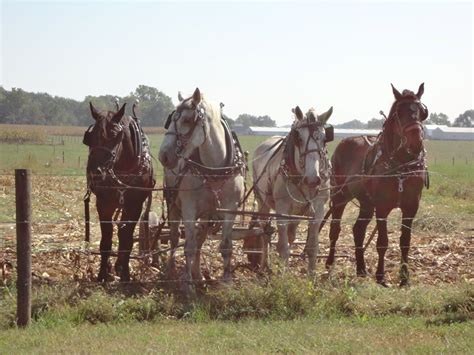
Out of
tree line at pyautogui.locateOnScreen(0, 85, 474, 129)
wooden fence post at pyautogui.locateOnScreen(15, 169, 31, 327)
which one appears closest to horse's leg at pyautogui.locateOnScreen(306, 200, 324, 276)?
wooden fence post at pyautogui.locateOnScreen(15, 169, 31, 327)

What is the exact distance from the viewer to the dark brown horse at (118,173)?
828 centimetres

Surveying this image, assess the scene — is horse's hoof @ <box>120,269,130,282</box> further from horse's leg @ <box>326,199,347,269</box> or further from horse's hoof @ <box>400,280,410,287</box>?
horse's hoof @ <box>400,280,410,287</box>

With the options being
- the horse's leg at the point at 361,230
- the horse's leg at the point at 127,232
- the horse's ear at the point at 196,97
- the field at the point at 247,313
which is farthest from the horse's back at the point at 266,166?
the horse's leg at the point at 127,232

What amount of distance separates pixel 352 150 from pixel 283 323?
4.31 meters

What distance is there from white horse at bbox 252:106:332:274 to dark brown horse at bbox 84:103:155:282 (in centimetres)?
164

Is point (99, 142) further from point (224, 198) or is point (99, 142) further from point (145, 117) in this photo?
Result: point (145, 117)

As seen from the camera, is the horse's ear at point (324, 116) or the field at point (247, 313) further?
the horse's ear at point (324, 116)

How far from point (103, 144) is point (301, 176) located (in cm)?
238

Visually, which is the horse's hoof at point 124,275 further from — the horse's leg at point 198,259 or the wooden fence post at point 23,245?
the wooden fence post at point 23,245

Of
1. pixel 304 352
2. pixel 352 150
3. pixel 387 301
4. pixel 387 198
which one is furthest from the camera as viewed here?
pixel 352 150

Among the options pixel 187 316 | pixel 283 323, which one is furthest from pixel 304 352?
pixel 187 316

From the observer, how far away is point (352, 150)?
34.7ft

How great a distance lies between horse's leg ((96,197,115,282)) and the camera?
8.59 metres

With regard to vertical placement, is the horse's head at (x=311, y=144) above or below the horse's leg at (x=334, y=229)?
above
